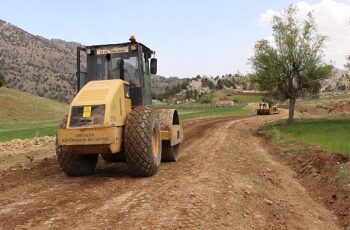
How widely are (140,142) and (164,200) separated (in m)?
2.30

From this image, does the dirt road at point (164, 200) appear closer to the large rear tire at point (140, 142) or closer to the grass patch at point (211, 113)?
the large rear tire at point (140, 142)

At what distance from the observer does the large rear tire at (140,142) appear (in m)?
10.0

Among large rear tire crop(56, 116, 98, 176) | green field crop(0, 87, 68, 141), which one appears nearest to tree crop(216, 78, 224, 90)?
green field crop(0, 87, 68, 141)

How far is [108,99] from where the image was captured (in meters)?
9.73

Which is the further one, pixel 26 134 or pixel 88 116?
pixel 26 134

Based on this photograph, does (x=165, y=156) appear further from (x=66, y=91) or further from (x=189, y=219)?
(x=66, y=91)

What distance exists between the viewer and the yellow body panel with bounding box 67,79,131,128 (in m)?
9.62

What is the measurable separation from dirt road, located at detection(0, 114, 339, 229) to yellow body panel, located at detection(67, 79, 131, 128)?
4.63 feet

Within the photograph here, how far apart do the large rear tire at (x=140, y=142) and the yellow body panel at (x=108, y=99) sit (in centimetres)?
29

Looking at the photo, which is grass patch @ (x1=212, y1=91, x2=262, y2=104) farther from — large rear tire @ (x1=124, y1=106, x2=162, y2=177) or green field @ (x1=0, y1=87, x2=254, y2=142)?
large rear tire @ (x1=124, y1=106, x2=162, y2=177)

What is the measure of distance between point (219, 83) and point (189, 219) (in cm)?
17013

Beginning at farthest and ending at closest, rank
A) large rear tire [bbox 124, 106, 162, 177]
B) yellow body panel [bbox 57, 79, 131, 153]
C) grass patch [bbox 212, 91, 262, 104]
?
grass patch [bbox 212, 91, 262, 104] < large rear tire [bbox 124, 106, 162, 177] < yellow body panel [bbox 57, 79, 131, 153]

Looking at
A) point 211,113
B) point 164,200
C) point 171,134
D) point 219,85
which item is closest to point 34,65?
point 219,85

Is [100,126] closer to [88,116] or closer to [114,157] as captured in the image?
[88,116]
